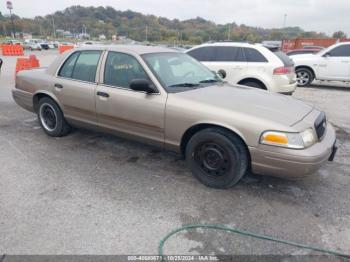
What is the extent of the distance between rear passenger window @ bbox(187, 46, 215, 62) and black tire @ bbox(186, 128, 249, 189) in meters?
4.91

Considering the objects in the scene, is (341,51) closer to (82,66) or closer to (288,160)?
(288,160)

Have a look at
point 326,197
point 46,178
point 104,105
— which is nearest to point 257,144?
point 326,197

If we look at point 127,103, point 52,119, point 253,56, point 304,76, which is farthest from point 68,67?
point 304,76

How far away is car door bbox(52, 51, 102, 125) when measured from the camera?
3.85m

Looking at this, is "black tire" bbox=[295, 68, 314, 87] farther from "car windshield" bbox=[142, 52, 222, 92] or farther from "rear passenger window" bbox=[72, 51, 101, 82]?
"rear passenger window" bbox=[72, 51, 101, 82]

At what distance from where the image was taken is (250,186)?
3.20 m

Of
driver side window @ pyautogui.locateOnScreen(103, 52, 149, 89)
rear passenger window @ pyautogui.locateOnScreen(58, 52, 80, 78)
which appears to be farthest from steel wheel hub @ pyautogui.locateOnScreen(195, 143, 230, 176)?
rear passenger window @ pyautogui.locateOnScreen(58, 52, 80, 78)

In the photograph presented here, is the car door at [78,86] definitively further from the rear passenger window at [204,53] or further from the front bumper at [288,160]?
the rear passenger window at [204,53]

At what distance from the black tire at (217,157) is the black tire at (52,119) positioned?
7.91 ft

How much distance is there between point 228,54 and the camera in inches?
285

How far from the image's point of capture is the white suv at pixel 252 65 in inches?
259

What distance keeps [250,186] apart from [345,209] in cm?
98

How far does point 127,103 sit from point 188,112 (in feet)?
2.89

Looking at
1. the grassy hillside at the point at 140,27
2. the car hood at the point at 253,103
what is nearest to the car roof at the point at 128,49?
the car hood at the point at 253,103
